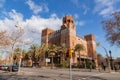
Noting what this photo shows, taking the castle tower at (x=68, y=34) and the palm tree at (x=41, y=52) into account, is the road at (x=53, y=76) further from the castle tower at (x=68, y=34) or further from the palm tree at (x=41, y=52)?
the castle tower at (x=68, y=34)

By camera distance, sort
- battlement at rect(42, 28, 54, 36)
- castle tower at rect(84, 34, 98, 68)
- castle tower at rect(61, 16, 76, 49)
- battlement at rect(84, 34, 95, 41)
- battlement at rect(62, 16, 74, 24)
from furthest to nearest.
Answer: battlement at rect(84, 34, 95, 41) → castle tower at rect(84, 34, 98, 68) → battlement at rect(42, 28, 54, 36) → battlement at rect(62, 16, 74, 24) → castle tower at rect(61, 16, 76, 49)

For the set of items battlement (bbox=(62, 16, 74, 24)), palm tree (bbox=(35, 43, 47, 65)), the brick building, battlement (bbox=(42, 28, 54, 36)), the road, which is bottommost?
the road

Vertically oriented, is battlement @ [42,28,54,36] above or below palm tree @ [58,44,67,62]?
above

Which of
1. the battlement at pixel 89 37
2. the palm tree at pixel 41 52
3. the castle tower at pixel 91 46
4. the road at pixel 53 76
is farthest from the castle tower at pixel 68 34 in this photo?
the road at pixel 53 76

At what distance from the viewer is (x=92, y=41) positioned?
102812 mm

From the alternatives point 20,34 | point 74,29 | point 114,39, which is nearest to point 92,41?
point 74,29

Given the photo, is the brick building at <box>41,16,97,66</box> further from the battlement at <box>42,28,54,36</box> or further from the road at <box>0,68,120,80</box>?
the road at <box>0,68,120,80</box>

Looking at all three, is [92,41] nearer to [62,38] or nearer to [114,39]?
[62,38]

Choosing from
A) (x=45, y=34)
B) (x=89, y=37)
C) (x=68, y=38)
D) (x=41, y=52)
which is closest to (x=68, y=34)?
(x=68, y=38)

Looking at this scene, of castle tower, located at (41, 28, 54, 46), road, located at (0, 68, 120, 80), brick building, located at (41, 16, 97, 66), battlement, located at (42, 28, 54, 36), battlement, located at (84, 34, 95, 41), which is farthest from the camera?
battlement, located at (84, 34, 95, 41)

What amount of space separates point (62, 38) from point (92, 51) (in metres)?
28.2

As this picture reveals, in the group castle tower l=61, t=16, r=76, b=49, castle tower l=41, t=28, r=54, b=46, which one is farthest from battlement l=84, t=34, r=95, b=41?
castle tower l=41, t=28, r=54, b=46

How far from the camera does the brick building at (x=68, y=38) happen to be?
3087 inches

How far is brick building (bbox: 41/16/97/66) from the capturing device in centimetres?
7841
